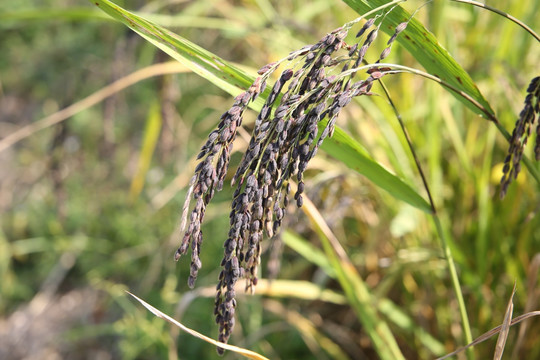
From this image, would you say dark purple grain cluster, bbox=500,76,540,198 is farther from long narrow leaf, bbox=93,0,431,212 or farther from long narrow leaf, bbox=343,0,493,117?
long narrow leaf, bbox=93,0,431,212

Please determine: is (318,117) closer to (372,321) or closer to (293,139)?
(293,139)

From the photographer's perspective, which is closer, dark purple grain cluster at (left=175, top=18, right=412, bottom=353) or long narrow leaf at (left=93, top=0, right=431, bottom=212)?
dark purple grain cluster at (left=175, top=18, right=412, bottom=353)

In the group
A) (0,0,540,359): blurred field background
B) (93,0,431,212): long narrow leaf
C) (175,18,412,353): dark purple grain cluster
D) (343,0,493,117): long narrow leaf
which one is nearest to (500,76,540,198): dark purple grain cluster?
(343,0,493,117): long narrow leaf

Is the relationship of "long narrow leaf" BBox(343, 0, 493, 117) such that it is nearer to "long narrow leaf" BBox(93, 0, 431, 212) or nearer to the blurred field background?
"long narrow leaf" BBox(93, 0, 431, 212)

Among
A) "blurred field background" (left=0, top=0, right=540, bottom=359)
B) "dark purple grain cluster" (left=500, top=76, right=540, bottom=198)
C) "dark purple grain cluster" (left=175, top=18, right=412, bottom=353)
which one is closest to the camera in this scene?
"dark purple grain cluster" (left=175, top=18, right=412, bottom=353)

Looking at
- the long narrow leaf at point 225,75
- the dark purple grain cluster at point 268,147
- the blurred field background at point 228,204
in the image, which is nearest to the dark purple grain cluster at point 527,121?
the long narrow leaf at point 225,75

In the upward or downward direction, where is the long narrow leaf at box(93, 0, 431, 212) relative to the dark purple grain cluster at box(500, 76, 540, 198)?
upward

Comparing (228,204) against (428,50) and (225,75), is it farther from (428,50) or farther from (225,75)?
(428,50)

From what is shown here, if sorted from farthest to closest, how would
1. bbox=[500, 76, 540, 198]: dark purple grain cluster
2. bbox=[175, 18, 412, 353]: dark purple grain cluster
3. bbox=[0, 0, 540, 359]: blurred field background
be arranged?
1. bbox=[0, 0, 540, 359]: blurred field background
2. bbox=[500, 76, 540, 198]: dark purple grain cluster
3. bbox=[175, 18, 412, 353]: dark purple grain cluster
